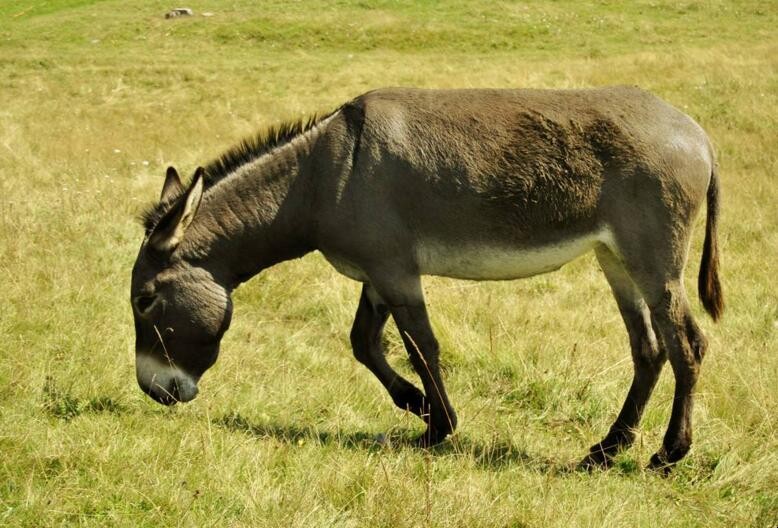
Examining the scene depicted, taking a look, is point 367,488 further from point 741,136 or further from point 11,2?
point 11,2

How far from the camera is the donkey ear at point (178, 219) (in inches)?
195

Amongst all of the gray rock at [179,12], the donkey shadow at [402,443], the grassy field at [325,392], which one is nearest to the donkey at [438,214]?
the donkey shadow at [402,443]

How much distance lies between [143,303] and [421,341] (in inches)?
68.4

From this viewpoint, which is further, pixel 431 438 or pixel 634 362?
pixel 634 362

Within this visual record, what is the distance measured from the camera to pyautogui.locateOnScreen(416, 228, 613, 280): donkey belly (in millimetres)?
5215

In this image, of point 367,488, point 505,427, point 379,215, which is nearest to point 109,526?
point 367,488

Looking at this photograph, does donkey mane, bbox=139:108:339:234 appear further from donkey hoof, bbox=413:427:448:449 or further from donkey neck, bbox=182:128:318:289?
donkey hoof, bbox=413:427:448:449

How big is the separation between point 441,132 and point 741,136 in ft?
40.5

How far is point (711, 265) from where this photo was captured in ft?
18.7

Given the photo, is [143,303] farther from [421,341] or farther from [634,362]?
[634,362]

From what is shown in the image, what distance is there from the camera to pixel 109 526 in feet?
12.5

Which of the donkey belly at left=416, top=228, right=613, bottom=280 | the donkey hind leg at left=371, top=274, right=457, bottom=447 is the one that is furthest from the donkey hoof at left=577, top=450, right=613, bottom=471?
the donkey belly at left=416, top=228, right=613, bottom=280

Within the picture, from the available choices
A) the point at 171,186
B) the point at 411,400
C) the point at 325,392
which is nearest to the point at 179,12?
the point at 171,186

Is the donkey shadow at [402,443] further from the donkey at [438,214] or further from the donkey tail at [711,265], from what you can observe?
the donkey tail at [711,265]
